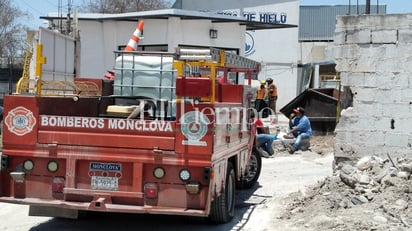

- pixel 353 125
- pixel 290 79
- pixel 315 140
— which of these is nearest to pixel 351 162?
pixel 353 125

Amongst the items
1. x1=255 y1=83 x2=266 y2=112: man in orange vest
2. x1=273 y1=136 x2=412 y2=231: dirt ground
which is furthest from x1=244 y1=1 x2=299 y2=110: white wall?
x1=273 y1=136 x2=412 y2=231: dirt ground

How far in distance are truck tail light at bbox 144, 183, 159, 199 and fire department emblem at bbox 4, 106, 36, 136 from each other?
1.51 metres

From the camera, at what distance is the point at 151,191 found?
21.5ft

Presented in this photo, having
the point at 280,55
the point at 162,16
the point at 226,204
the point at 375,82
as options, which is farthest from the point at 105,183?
the point at 280,55

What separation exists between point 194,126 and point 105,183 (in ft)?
3.95

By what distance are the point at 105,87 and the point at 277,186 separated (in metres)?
3.85

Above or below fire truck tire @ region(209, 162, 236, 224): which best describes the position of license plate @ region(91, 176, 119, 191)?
above

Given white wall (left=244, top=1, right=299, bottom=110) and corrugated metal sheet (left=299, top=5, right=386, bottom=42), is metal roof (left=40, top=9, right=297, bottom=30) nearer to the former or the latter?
white wall (left=244, top=1, right=299, bottom=110)

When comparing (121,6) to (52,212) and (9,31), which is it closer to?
(9,31)

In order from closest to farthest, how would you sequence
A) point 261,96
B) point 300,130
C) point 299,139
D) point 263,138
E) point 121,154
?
point 121,154 → point 263,138 → point 299,139 → point 300,130 → point 261,96

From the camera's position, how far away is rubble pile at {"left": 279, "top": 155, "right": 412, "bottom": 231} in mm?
7047

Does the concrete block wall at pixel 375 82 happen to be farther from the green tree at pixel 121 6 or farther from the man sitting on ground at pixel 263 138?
the green tree at pixel 121 6

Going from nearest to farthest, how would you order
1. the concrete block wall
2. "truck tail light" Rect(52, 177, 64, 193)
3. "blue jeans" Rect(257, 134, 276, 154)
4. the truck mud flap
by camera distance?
"truck tail light" Rect(52, 177, 64, 193) → the truck mud flap → the concrete block wall → "blue jeans" Rect(257, 134, 276, 154)

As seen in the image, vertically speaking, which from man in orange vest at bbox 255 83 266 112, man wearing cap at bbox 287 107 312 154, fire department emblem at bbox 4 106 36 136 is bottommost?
man wearing cap at bbox 287 107 312 154
